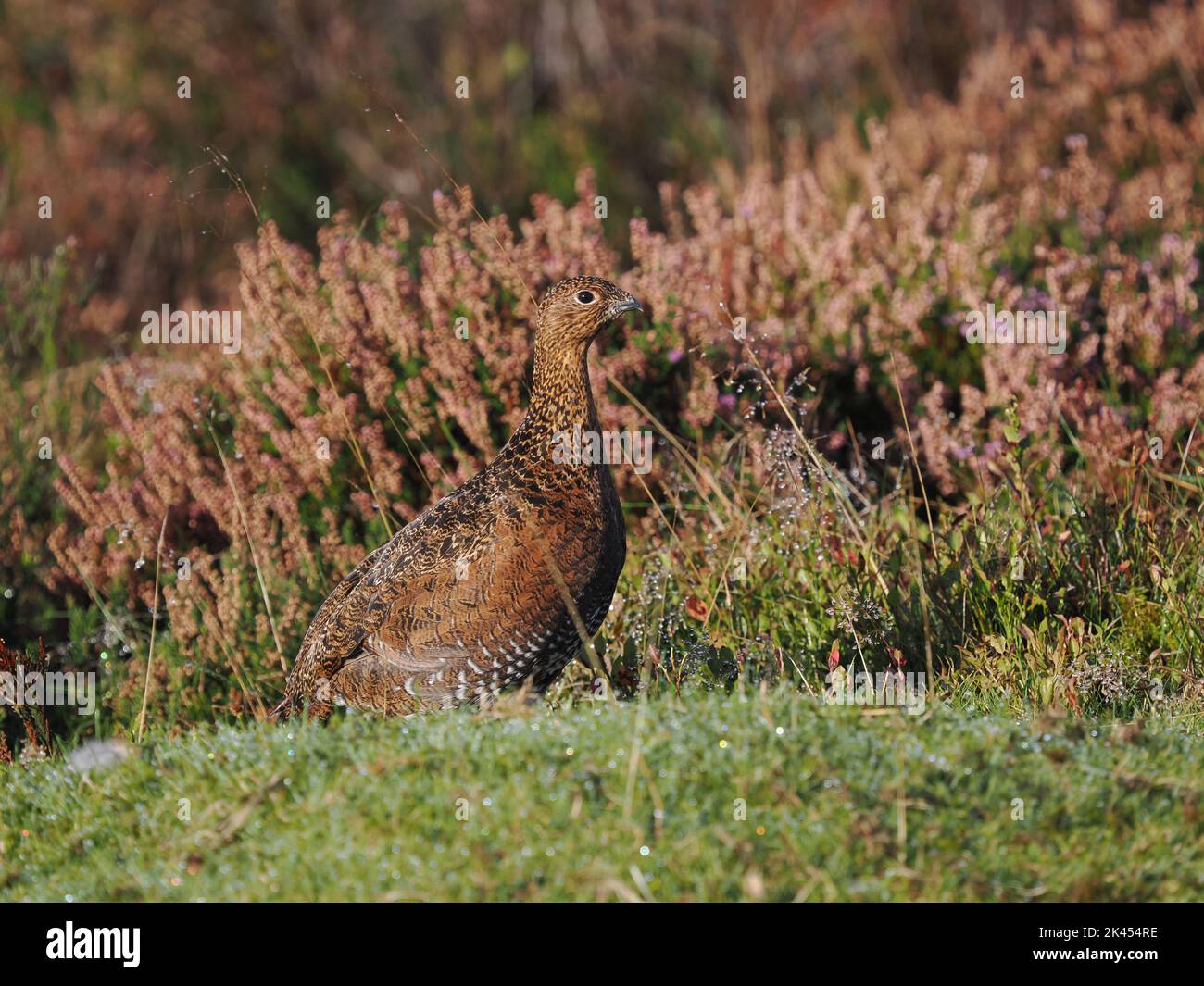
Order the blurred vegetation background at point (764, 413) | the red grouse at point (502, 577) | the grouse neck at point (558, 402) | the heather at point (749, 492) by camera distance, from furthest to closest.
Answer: the blurred vegetation background at point (764, 413), the grouse neck at point (558, 402), the red grouse at point (502, 577), the heather at point (749, 492)

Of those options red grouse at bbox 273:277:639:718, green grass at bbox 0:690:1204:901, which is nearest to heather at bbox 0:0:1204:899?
green grass at bbox 0:690:1204:901

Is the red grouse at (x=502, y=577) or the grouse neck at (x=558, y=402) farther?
the grouse neck at (x=558, y=402)

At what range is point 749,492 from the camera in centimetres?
521

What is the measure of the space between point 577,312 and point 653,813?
1505mm

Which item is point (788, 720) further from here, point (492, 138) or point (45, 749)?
point (492, 138)

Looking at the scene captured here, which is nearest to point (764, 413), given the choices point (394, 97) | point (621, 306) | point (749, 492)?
point (749, 492)

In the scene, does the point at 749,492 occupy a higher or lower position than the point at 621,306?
lower

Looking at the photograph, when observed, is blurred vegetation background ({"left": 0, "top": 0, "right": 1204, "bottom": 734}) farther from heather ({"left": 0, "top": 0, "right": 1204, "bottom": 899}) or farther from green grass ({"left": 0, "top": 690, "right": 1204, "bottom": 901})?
green grass ({"left": 0, "top": 690, "right": 1204, "bottom": 901})

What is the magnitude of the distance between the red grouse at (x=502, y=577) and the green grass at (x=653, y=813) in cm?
27

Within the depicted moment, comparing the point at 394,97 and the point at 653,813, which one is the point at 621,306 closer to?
the point at 653,813

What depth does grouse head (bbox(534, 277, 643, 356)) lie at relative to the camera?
4113 mm

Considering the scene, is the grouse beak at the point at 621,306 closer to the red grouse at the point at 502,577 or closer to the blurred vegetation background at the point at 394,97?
the red grouse at the point at 502,577

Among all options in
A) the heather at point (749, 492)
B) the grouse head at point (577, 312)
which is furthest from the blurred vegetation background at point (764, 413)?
the grouse head at point (577, 312)

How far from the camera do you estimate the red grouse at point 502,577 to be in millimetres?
3826
